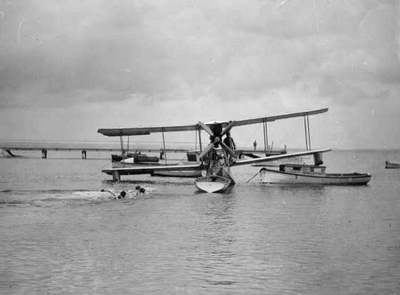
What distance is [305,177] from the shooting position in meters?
46.0

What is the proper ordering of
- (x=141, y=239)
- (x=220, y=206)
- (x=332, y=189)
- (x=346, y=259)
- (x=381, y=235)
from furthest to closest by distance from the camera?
(x=332, y=189) < (x=220, y=206) < (x=381, y=235) < (x=141, y=239) < (x=346, y=259)

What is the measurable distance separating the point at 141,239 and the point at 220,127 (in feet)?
72.2

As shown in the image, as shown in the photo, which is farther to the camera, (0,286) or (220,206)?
(220,206)

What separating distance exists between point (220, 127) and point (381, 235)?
21147 mm

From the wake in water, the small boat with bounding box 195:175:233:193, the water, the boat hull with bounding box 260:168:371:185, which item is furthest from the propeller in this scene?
the water

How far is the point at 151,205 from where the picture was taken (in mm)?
29188

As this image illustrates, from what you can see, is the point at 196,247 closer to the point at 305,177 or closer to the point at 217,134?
the point at 217,134

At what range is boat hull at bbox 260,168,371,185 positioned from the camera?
4600cm

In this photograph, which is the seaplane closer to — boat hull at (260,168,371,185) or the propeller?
the propeller

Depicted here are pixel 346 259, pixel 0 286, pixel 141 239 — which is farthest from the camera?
pixel 141 239

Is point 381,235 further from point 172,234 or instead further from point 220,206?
point 220,206

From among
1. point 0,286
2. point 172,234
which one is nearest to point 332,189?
point 172,234

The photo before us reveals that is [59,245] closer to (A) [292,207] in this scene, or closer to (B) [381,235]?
(B) [381,235]

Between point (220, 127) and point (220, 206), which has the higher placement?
point (220, 127)
